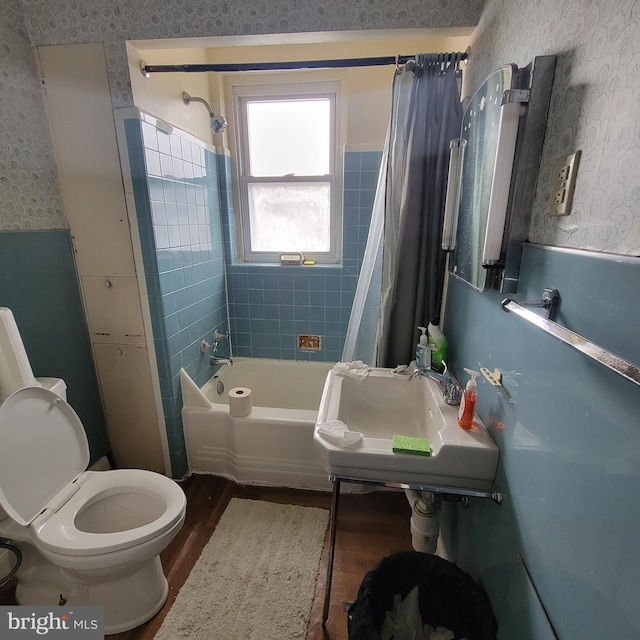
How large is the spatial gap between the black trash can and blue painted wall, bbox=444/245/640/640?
63 mm

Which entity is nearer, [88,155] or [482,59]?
[482,59]

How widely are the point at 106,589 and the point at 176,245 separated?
148 centimetres

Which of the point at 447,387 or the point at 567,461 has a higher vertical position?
the point at 567,461

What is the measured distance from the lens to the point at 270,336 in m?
2.56

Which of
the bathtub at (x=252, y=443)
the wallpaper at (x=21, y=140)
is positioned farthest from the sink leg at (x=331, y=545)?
the wallpaper at (x=21, y=140)

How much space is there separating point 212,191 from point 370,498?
2.10 m

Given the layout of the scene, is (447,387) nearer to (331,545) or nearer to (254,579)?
(331,545)

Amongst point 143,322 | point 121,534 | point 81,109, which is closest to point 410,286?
point 143,322

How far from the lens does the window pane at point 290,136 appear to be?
2297 millimetres

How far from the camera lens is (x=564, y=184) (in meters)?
0.67

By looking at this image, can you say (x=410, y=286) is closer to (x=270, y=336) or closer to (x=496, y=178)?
(x=496, y=178)

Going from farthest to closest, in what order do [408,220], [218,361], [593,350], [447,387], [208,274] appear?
[218,361], [208,274], [408,220], [447,387], [593,350]

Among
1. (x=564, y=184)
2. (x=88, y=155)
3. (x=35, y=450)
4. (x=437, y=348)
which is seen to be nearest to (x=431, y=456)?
(x=437, y=348)
